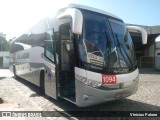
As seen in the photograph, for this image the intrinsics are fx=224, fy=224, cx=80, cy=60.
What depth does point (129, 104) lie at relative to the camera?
8.77 m

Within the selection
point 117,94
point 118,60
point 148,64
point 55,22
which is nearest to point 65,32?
point 55,22

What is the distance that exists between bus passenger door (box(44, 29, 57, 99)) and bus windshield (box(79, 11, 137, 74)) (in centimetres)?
165

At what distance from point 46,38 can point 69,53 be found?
141 centimetres

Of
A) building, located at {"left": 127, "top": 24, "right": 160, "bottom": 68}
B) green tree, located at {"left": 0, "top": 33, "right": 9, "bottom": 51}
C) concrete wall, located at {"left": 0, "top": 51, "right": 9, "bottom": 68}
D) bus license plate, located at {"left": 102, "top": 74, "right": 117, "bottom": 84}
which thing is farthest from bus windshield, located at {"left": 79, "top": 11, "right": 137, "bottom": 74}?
green tree, located at {"left": 0, "top": 33, "right": 9, "bottom": 51}

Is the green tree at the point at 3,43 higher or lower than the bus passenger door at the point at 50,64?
lower

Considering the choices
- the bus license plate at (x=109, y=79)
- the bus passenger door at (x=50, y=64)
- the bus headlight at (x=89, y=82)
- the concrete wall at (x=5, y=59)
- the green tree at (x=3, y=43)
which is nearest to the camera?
the bus headlight at (x=89, y=82)

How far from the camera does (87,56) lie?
6.62 m

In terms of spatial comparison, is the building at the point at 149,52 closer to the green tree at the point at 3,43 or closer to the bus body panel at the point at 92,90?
the bus body panel at the point at 92,90

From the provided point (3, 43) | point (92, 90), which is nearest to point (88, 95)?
point (92, 90)

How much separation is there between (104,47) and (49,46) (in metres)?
2.45

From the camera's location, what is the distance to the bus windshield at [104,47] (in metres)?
6.66

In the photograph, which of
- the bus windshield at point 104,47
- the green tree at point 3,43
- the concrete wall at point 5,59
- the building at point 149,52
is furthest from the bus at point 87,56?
the green tree at point 3,43

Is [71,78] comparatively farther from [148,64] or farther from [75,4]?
[148,64]

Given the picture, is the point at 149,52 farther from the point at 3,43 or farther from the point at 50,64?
the point at 3,43
